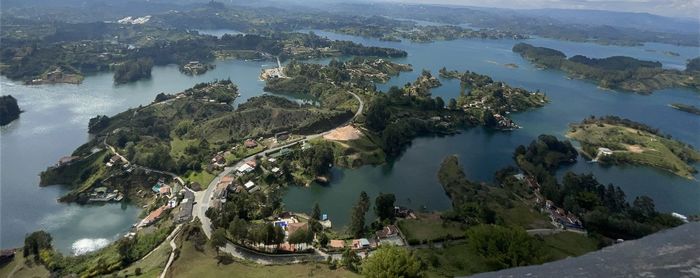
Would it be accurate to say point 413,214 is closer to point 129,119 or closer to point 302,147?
point 302,147

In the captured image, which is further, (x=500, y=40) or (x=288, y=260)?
(x=500, y=40)

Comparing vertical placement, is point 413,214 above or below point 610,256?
below

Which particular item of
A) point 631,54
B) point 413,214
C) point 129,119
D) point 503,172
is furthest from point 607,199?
point 631,54

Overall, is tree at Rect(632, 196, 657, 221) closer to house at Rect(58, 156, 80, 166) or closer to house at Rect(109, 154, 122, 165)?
house at Rect(109, 154, 122, 165)

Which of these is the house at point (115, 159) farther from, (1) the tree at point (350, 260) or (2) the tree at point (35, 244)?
(1) the tree at point (350, 260)

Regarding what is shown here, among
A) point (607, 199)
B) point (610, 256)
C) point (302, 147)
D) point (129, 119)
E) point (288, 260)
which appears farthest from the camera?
point (129, 119)

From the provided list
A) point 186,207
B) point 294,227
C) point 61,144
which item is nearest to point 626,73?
point 294,227
